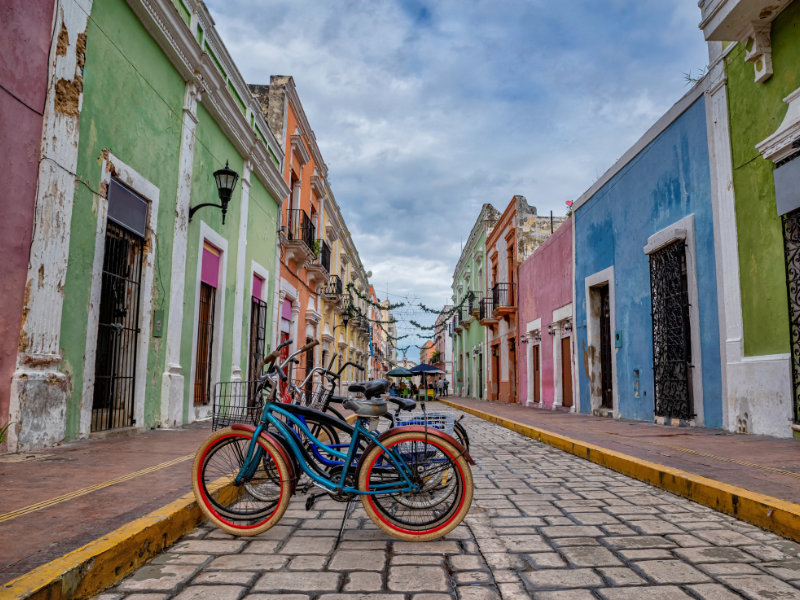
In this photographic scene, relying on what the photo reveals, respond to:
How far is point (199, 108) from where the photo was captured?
915cm

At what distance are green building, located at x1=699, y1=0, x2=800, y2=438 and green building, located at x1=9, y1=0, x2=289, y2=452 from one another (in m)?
6.17

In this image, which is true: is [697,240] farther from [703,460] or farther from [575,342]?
[575,342]

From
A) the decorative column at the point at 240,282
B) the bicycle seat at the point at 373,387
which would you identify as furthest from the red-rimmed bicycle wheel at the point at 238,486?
the decorative column at the point at 240,282

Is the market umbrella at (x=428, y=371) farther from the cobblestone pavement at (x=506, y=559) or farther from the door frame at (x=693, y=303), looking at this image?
the door frame at (x=693, y=303)

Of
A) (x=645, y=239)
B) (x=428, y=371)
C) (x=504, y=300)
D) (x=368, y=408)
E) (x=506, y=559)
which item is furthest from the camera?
(x=504, y=300)

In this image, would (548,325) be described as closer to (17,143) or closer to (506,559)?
(17,143)

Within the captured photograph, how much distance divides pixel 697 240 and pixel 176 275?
766 cm

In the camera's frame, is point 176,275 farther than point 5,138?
Yes

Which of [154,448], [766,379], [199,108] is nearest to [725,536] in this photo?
[766,379]

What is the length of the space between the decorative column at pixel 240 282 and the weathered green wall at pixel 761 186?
27.5ft

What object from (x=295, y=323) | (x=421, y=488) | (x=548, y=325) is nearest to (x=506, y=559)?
(x=421, y=488)

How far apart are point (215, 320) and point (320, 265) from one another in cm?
784

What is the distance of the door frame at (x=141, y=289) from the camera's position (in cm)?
590

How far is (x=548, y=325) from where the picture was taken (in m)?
16.6
